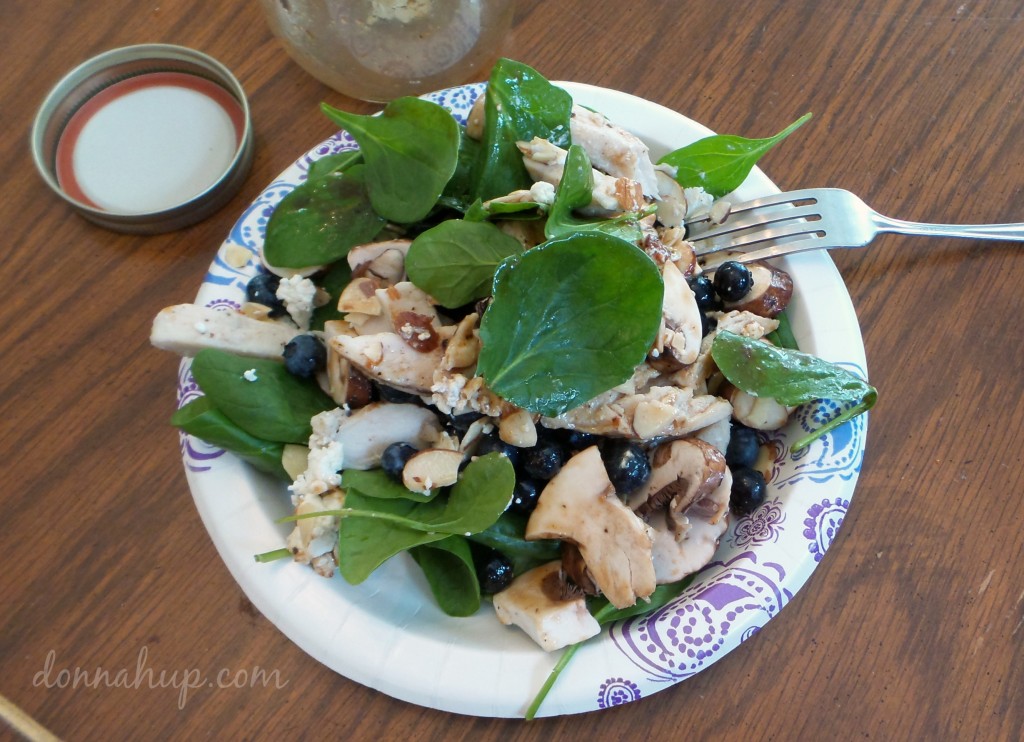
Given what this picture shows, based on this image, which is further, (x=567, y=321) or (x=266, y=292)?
(x=266, y=292)

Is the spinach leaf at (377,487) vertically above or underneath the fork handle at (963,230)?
underneath

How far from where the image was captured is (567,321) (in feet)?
2.88

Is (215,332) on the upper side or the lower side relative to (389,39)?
lower

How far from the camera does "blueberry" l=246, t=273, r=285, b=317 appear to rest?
1.08m

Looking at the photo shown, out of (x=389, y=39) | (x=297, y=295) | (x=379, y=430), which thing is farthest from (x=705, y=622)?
(x=389, y=39)

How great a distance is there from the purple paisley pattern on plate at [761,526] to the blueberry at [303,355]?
0.63m

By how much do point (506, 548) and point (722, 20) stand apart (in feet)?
3.81

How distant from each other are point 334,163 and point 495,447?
545 millimetres

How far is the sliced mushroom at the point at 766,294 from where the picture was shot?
1021 millimetres

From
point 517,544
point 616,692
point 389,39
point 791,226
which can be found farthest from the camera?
point 389,39

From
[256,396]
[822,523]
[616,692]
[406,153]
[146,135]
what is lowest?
[616,692]

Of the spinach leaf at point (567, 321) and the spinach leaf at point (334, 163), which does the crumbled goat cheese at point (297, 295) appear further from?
the spinach leaf at point (567, 321)

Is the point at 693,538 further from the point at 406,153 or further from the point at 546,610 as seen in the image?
the point at 406,153

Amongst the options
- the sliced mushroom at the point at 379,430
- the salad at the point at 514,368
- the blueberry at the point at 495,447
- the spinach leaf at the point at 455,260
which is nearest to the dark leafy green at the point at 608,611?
the salad at the point at 514,368
